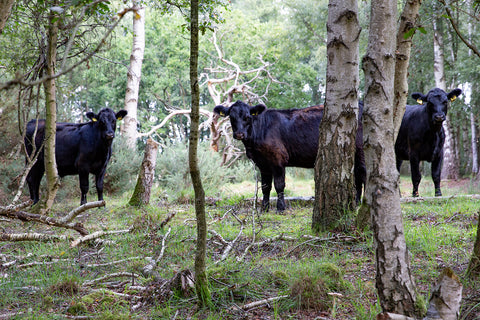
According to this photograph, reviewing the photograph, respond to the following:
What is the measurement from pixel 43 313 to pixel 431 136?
342 inches

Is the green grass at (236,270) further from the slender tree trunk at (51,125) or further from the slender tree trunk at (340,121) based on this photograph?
the slender tree trunk at (51,125)

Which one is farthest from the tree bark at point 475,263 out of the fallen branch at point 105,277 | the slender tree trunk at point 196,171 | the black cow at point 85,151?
the black cow at point 85,151

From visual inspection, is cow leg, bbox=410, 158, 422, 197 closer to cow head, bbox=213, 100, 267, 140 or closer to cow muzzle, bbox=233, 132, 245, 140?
cow head, bbox=213, 100, 267, 140

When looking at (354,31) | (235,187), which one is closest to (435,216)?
(354,31)

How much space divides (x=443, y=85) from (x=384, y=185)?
15.6 m

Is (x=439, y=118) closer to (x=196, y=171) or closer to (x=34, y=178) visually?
(x=196, y=171)

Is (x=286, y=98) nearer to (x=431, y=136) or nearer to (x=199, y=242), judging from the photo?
(x=431, y=136)

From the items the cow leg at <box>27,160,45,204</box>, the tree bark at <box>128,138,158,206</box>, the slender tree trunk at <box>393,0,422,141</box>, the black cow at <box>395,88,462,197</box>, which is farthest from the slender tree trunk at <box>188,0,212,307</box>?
the cow leg at <box>27,160,45,204</box>

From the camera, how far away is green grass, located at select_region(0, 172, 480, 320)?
2.81 m

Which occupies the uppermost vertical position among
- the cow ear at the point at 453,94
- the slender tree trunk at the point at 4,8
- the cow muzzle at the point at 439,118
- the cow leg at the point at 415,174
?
the cow ear at the point at 453,94

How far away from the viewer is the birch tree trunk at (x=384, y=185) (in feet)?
7.38

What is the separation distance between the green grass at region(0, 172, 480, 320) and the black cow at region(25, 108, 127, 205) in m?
4.01

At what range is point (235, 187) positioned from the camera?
43.6ft

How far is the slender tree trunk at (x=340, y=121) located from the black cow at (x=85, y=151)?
225 inches
